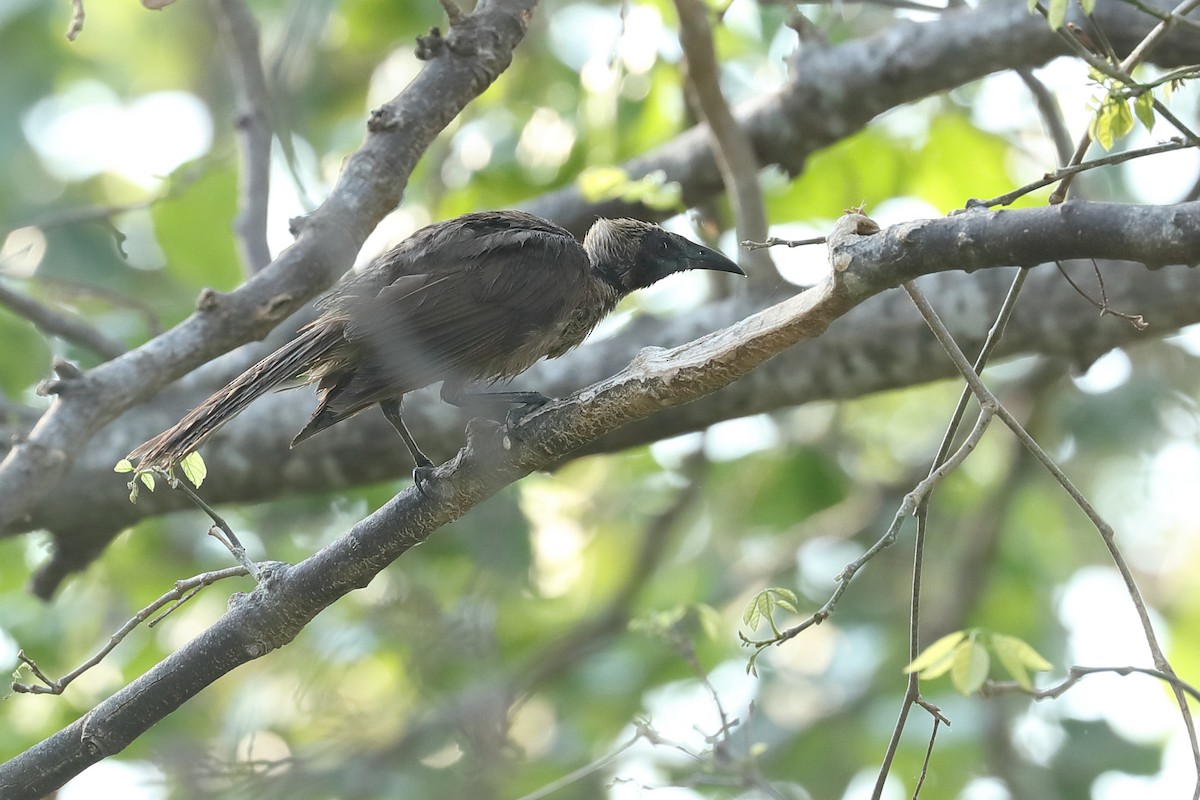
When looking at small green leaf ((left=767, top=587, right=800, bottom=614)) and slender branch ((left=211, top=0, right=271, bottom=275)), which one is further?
slender branch ((left=211, top=0, right=271, bottom=275))

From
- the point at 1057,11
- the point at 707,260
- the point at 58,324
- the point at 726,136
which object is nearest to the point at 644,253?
the point at 707,260

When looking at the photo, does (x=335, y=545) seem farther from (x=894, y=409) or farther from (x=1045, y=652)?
(x=894, y=409)

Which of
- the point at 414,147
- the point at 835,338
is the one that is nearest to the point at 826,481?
the point at 835,338

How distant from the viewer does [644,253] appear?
15.8 ft

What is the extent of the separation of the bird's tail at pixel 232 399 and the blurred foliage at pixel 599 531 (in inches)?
43.1

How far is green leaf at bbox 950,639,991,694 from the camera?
103 inches

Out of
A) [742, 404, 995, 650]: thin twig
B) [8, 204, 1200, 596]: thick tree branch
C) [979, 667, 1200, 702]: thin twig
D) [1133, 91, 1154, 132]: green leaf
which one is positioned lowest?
[979, 667, 1200, 702]: thin twig

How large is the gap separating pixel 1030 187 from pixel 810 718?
4.62m

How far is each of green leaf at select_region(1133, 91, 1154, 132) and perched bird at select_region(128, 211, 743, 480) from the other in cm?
177

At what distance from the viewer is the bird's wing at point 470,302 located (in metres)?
3.62

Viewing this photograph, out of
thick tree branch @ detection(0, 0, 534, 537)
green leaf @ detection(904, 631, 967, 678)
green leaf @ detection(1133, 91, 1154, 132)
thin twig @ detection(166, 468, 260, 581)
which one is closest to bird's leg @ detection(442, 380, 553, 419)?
thick tree branch @ detection(0, 0, 534, 537)

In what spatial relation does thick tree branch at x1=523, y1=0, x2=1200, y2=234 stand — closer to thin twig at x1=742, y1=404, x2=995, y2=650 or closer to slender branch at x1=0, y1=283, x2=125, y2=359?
slender branch at x1=0, y1=283, x2=125, y2=359

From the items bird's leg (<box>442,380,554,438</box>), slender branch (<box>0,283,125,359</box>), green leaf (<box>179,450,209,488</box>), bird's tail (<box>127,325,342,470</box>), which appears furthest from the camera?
slender branch (<box>0,283,125,359</box>)

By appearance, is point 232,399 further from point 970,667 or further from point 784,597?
point 970,667
